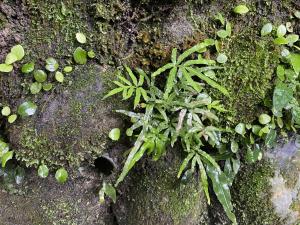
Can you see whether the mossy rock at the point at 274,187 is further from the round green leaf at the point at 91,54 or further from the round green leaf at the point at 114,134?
the round green leaf at the point at 91,54

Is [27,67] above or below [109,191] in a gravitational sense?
above

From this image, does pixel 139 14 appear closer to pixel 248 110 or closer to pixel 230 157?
pixel 248 110

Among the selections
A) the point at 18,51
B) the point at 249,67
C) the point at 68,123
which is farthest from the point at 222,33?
the point at 18,51

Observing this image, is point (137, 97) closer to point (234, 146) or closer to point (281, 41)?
point (234, 146)

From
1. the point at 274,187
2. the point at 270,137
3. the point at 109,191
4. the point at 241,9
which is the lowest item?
the point at 109,191

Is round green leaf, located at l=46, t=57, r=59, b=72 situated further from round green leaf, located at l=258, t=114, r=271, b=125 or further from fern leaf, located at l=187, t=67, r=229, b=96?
round green leaf, located at l=258, t=114, r=271, b=125

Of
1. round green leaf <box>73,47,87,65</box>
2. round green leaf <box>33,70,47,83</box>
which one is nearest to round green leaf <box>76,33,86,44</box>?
round green leaf <box>73,47,87,65</box>

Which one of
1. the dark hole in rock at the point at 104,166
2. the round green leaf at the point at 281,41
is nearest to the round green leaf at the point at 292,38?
the round green leaf at the point at 281,41
